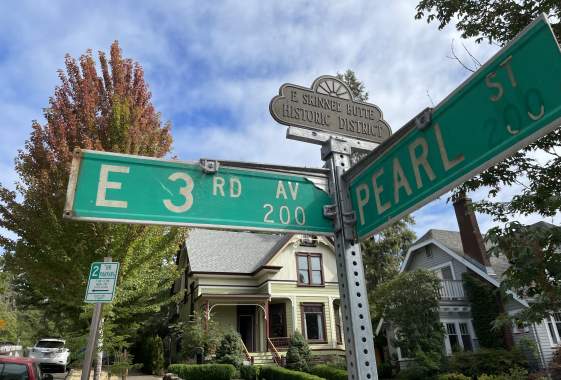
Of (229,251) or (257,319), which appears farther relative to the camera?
(229,251)

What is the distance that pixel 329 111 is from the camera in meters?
2.77

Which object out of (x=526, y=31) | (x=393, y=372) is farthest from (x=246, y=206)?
(x=393, y=372)

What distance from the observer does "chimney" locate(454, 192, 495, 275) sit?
22.5m

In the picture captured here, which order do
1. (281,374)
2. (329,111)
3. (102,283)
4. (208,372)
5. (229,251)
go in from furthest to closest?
(229,251), (208,372), (281,374), (102,283), (329,111)

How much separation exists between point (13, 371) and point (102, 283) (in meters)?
5.38

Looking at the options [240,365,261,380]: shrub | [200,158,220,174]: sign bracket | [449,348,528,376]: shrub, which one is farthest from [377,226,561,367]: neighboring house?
[200,158,220,174]: sign bracket

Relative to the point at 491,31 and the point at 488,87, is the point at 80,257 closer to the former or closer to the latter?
the point at 488,87

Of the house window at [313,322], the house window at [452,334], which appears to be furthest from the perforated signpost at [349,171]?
the house window at [313,322]

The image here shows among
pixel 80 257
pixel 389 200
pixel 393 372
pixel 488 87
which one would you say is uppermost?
pixel 80 257

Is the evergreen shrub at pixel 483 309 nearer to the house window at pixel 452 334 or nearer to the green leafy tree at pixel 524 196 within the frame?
the house window at pixel 452 334

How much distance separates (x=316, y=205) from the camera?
8.32 ft

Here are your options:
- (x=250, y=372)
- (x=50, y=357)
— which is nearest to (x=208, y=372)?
(x=250, y=372)

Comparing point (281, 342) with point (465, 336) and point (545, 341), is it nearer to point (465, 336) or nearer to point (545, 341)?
point (465, 336)

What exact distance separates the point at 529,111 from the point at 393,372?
73.6ft
